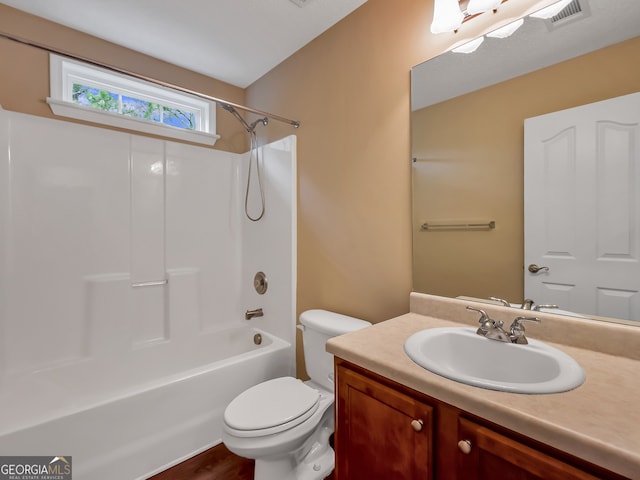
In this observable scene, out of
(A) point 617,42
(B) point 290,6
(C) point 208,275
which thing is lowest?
(C) point 208,275

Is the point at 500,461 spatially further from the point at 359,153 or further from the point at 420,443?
the point at 359,153

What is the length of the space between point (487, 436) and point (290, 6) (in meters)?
2.03

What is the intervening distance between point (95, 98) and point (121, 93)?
168 mm

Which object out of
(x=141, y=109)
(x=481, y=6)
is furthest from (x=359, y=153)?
(x=141, y=109)

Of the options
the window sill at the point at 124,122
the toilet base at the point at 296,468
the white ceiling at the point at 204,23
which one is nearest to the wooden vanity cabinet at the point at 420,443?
the toilet base at the point at 296,468

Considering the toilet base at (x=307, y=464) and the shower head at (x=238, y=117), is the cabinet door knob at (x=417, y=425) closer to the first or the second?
the toilet base at (x=307, y=464)

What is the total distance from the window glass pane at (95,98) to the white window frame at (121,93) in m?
0.03

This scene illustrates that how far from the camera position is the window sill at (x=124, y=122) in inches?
72.1

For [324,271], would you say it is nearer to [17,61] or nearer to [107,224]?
[107,224]

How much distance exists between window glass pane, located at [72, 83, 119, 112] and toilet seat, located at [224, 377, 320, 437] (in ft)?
6.68

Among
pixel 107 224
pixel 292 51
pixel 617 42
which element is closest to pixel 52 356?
pixel 107 224

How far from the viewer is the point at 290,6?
5.33ft

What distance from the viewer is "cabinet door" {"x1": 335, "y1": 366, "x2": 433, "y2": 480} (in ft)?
2.55

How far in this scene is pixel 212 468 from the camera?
1.59 meters
